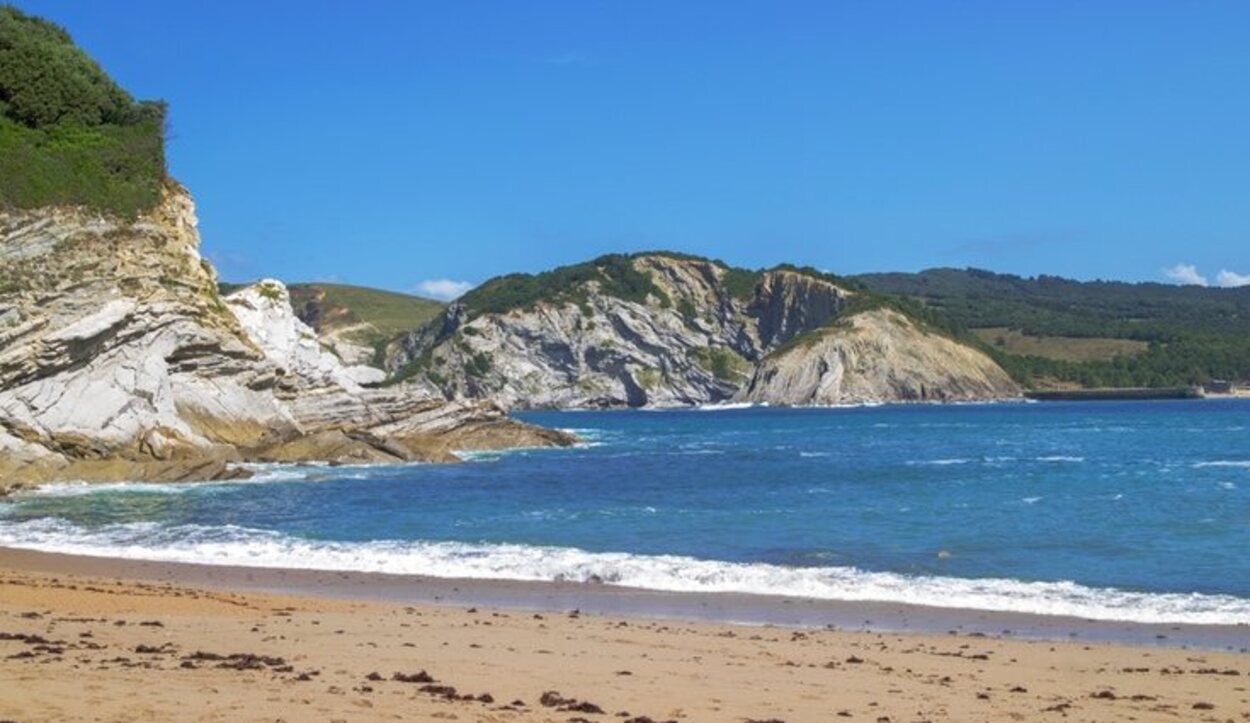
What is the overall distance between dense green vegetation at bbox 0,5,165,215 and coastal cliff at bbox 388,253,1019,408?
93996mm

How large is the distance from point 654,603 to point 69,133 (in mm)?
37543

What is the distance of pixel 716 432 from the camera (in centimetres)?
8494

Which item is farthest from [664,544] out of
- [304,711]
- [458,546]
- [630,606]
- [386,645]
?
[304,711]

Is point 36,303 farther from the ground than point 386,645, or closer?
farther from the ground

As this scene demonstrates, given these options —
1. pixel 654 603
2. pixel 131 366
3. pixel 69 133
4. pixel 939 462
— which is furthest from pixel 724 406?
pixel 654 603

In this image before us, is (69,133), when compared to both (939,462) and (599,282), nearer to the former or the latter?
(939,462)

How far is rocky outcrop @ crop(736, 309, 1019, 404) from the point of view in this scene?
472ft

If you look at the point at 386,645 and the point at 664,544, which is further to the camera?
the point at 664,544

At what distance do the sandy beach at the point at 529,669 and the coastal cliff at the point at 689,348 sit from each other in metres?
129

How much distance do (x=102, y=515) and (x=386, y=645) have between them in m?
18.8

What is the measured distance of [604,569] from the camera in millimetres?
21047

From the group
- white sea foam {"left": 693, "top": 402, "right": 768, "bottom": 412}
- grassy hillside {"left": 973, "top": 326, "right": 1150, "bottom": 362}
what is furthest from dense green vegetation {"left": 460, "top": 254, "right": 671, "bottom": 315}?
grassy hillside {"left": 973, "top": 326, "right": 1150, "bottom": 362}

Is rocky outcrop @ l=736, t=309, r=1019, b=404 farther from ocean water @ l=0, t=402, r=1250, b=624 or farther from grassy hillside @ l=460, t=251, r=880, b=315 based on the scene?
ocean water @ l=0, t=402, r=1250, b=624

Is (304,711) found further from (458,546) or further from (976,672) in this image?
(458,546)
